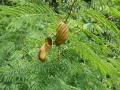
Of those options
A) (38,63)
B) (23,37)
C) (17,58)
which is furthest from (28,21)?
(23,37)

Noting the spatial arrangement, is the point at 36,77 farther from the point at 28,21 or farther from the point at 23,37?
the point at 23,37

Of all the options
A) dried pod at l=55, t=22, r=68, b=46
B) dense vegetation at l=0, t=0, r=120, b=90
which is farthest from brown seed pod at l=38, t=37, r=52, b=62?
dense vegetation at l=0, t=0, r=120, b=90

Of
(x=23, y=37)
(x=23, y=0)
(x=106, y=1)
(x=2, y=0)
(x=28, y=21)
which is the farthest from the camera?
(x=2, y=0)

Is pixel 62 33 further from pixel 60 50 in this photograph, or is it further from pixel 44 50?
pixel 60 50

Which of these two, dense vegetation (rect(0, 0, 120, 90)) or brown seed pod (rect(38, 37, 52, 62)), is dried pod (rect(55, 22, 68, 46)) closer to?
brown seed pod (rect(38, 37, 52, 62))

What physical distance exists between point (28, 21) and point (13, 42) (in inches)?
25.1

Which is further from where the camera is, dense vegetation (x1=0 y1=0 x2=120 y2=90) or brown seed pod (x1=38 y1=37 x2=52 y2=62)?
dense vegetation (x1=0 y1=0 x2=120 y2=90)

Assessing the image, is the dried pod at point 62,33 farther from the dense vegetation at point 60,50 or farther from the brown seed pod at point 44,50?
the dense vegetation at point 60,50

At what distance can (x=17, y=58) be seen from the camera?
187 cm

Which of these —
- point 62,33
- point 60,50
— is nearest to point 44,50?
point 62,33

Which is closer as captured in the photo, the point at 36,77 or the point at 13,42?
the point at 36,77

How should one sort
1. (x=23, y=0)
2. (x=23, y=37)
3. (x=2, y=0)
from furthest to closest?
(x=2, y=0)
(x=23, y=37)
(x=23, y=0)

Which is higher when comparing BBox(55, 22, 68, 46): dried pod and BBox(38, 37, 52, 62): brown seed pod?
BBox(55, 22, 68, 46): dried pod

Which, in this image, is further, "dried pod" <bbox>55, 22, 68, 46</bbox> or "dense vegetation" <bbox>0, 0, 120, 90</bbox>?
"dense vegetation" <bbox>0, 0, 120, 90</bbox>
